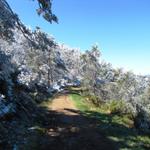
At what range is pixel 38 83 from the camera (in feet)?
182

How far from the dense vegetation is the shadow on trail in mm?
1275

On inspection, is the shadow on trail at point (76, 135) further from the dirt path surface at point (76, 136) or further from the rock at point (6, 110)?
the rock at point (6, 110)

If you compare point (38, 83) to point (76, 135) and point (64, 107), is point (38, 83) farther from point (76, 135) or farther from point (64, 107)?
point (76, 135)

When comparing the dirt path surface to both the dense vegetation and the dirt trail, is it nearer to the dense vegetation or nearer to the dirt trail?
the dense vegetation

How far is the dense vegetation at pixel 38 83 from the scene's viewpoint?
18386mm

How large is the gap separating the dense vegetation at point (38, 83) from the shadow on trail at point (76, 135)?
50.2 inches

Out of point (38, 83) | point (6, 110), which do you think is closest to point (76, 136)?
point (6, 110)

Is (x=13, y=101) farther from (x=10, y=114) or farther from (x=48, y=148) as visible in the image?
(x=48, y=148)

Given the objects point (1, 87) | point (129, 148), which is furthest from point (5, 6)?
point (129, 148)

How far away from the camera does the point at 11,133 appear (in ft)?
53.3

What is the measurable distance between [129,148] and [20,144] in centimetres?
556

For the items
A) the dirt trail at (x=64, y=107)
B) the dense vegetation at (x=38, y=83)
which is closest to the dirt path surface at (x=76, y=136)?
the dense vegetation at (x=38, y=83)

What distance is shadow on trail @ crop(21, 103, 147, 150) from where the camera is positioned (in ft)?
50.0

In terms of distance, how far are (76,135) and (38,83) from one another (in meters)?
38.8
